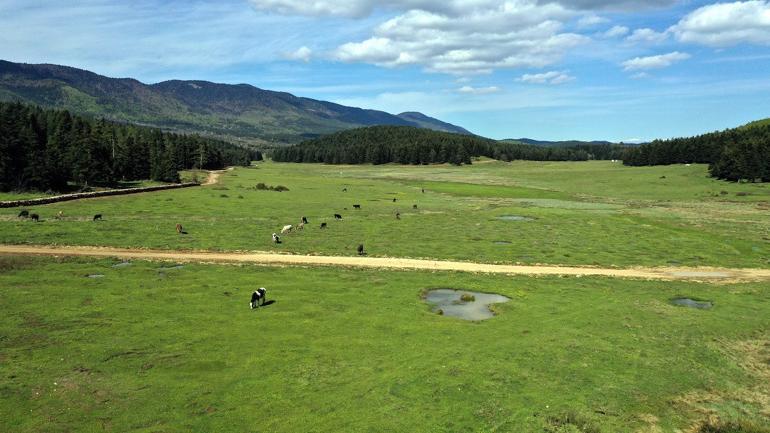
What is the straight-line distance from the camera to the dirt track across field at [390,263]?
46.1 metres

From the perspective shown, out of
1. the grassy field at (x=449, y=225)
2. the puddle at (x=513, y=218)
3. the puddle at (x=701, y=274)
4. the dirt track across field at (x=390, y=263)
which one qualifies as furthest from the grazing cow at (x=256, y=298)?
the puddle at (x=513, y=218)

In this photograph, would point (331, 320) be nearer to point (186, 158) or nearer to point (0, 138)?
point (0, 138)

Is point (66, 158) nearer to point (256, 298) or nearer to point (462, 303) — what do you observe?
point (256, 298)

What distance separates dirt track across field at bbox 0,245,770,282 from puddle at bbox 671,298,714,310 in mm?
6807

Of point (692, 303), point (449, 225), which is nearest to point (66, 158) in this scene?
point (449, 225)

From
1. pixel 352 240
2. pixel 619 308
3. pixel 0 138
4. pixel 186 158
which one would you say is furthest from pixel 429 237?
pixel 186 158

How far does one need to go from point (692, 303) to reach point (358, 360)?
89.9 feet

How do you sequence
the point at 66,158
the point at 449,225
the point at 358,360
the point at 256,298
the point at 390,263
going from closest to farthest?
the point at 358,360 → the point at 256,298 → the point at 390,263 → the point at 449,225 → the point at 66,158

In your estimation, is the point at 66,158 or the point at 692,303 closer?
the point at 692,303

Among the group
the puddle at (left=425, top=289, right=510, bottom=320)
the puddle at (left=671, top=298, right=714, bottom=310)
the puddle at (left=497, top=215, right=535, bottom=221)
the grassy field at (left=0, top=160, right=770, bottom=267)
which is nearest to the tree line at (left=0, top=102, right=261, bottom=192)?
the grassy field at (left=0, top=160, right=770, bottom=267)

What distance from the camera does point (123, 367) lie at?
22953 mm

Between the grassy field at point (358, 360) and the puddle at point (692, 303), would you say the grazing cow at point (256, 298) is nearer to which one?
the grassy field at point (358, 360)

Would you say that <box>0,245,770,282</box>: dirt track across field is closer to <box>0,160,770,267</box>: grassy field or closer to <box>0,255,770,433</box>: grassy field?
<box>0,160,770,267</box>: grassy field

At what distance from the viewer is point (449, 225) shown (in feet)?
242
